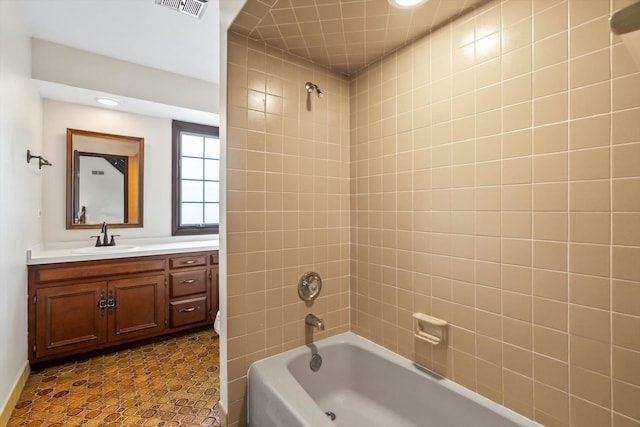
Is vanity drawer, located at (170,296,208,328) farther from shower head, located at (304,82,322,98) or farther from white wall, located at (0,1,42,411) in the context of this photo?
shower head, located at (304,82,322,98)

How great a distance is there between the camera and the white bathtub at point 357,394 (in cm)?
126

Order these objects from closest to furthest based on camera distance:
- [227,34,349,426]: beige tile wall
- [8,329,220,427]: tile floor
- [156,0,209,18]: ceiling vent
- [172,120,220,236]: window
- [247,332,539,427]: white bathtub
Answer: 1. [247,332,539,427]: white bathtub
2. [227,34,349,426]: beige tile wall
3. [8,329,220,427]: tile floor
4. [156,0,209,18]: ceiling vent
5. [172,120,220,236]: window

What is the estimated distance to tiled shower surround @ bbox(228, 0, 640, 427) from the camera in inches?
39.2

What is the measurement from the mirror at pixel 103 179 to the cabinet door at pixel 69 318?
0.77 meters

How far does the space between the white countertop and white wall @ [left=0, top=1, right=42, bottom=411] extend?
14 centimetres

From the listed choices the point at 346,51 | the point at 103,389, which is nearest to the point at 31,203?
the point at 103,389

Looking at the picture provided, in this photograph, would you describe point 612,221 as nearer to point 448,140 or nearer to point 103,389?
point 448,140

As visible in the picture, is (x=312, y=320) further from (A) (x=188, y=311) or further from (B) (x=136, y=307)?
(B) (x=136, y=307)

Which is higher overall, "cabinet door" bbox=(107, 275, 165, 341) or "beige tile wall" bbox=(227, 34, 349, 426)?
"beige tile wall" bbox=(227, 34, 349, 426)

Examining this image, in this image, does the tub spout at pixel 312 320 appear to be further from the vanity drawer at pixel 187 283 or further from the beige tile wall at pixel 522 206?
the vanity drawer at pixel 187 283

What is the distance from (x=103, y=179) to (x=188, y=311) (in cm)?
159

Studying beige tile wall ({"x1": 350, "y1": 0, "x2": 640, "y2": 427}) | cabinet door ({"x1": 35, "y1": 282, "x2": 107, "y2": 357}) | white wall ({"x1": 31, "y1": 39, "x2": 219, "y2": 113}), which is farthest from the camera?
white wall ({"x1": 31, "y1": 39, "x2": 219, "y2": 113})

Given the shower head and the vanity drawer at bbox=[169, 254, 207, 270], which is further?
the vanity drawer at bbox=[169, 254, 207, 270]

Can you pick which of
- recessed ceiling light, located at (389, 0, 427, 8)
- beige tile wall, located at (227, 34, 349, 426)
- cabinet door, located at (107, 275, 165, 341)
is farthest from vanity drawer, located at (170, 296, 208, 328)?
recessed ceiling light, located at (389, 0, 427, 8)
